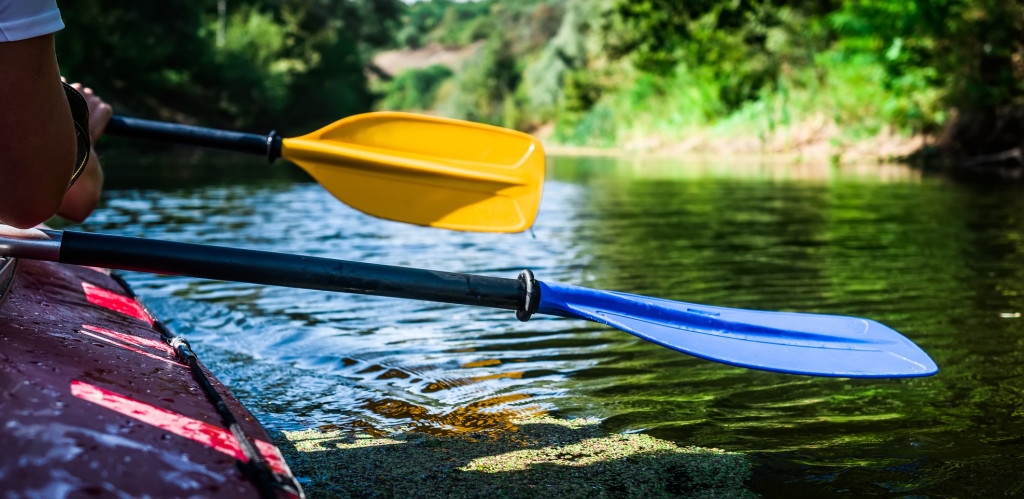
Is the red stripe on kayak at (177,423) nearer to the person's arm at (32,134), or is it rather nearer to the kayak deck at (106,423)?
the kayak deck at (106,423)

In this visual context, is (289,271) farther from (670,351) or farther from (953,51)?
(953,51)

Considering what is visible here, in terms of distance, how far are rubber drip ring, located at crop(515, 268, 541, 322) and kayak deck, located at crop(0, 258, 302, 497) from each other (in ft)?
2.06

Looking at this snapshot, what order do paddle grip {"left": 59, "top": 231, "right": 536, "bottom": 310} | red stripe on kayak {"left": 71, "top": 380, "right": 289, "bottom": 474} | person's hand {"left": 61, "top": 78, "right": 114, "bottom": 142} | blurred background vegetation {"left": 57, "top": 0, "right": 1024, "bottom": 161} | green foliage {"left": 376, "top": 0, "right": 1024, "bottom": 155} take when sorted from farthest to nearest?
blurred background vegetation {"left": 57, "top": 0, "right": 1024, "bottom": 161}, green foliage {"left": 376, "top": 0, "right": 1024, "bottom": 155}, person's hand {"left": 61, "top": 78, "right": 114, "bottom": 142}, paddle grip {"left": 59, "top": 231, "right": 536, "bottom": 310}, red stripe on kayak {"left": 71, "top": 380, "right": 289, "bottom": 474}

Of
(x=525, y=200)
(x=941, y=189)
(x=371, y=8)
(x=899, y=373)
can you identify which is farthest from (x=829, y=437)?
(x=371, y=8)

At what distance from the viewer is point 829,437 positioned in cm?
225

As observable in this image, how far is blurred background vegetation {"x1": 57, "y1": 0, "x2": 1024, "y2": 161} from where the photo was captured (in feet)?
43.0

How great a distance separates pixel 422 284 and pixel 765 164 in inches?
601

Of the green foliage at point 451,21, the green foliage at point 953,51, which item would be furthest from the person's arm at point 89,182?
the green foliage at point 451,21

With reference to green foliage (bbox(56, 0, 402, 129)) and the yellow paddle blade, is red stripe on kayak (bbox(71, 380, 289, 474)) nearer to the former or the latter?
the yellow paddle blade

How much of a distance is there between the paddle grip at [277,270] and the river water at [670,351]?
576mm

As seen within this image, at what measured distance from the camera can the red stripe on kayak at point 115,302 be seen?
2482 millimetres

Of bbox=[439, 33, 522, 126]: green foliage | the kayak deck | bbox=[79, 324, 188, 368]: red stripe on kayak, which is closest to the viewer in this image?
the kayak deck

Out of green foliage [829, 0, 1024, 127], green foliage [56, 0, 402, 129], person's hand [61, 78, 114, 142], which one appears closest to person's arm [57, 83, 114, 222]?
person's hand [61, 78, 114, 142]

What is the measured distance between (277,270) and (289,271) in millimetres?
24
